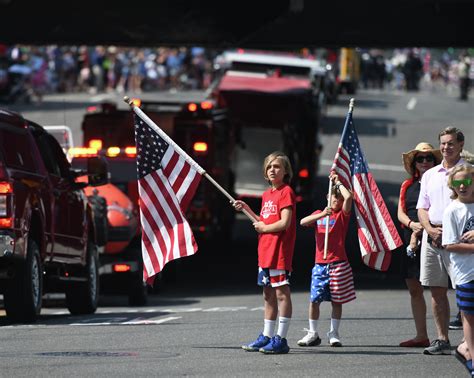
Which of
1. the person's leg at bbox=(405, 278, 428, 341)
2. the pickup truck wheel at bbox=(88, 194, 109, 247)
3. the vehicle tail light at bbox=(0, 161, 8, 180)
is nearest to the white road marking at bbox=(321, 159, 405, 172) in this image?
the pickup truck wheel at bbox=(88, 194, 109, 247)

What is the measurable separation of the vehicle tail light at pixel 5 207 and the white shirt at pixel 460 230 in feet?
17.1

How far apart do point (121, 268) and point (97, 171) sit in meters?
3.58

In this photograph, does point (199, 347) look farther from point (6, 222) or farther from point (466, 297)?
point (6, 222)

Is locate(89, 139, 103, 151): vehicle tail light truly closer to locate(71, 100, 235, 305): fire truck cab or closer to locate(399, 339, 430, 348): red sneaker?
locate(71, 100, 235, 305): fire truck cab

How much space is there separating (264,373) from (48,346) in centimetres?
258

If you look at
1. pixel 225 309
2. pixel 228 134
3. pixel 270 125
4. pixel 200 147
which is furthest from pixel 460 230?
pixel 270 125

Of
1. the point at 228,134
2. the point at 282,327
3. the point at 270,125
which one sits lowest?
the point at 282,327

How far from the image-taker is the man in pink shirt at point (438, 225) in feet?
39.6

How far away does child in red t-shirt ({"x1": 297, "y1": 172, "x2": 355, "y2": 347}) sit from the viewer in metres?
12.9

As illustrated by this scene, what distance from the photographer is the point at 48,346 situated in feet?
42.2

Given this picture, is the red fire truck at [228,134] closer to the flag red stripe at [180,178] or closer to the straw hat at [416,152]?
the flag red stripe at [180,178]

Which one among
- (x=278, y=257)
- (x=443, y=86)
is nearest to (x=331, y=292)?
(x=278, y=257)

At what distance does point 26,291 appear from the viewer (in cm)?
1513

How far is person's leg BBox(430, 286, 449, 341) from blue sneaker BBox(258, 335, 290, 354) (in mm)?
1222
